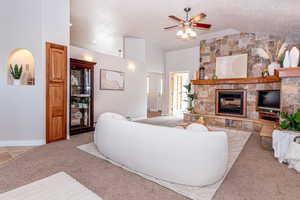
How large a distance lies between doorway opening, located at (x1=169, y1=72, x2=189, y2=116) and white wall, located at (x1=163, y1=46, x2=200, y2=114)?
212 millimetres

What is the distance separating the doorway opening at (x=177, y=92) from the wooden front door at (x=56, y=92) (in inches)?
204

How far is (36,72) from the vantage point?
3.39 m

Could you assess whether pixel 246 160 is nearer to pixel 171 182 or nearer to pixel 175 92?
pixel 171 182

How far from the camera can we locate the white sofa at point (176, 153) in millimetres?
1807

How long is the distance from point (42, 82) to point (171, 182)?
10.2 ft

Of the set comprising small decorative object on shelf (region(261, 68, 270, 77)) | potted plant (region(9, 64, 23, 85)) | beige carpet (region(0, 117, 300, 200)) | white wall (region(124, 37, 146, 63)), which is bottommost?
beige carpet (region(0, 117, 300, 200))

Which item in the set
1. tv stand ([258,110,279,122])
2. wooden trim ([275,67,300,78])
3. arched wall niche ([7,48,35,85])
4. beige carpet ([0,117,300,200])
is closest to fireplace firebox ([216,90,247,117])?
tv stand ([258,110,279,122])

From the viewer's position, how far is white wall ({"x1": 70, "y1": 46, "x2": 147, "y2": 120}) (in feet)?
17.4

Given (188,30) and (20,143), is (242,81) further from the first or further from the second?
(20,143)

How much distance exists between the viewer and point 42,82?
11.1ft

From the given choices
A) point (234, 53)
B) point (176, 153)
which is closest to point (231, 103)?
point (234, 53)

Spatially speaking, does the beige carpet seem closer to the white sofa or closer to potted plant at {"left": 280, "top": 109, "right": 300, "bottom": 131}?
the white sofa

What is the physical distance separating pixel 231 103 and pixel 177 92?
2994 millimetres

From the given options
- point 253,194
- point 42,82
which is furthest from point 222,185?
point 42,82
